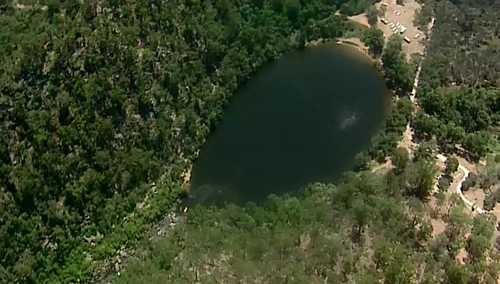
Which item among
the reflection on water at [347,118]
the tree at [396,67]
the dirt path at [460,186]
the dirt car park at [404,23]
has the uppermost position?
the dirt car park at [404,23]

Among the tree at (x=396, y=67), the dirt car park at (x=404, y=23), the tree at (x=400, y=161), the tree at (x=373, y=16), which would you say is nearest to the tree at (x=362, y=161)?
the tree at (x=400, y=161)

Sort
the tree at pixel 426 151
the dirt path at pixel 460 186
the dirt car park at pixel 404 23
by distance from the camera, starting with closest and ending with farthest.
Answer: the dirt path at pixel 460 186, the tree at pixel 426 151, the dirt car park at pixel 404 23

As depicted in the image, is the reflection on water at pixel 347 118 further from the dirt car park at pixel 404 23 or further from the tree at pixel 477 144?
the dirt car park at pixel 404 23

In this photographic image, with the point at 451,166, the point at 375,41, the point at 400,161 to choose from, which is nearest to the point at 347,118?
the point at 400,161

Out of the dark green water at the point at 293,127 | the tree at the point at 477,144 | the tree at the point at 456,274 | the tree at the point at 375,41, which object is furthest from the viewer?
the tree at the point at 375,41

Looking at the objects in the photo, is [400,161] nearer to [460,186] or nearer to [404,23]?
[460,186]

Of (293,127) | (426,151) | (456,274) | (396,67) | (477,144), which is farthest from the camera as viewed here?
(396,67)
